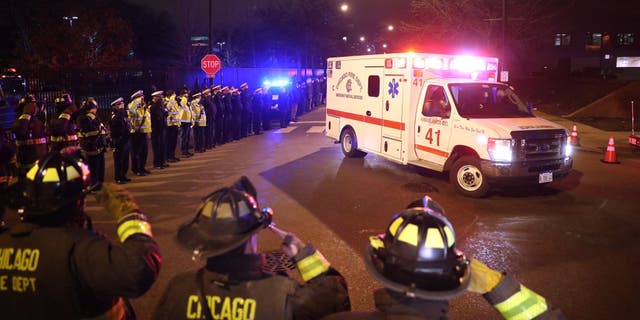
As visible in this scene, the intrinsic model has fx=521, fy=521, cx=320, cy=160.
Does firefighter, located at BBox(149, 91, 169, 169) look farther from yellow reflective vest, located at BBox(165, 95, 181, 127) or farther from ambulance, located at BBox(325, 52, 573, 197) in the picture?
ambulance, located at BBox(325, 52, 573, 197)

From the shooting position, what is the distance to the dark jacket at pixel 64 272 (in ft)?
7.70

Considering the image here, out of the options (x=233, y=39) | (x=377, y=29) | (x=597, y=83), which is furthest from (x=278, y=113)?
(x=377, y=29)

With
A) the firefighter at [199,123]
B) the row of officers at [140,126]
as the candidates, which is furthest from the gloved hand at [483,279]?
the firefighter at [199,123]

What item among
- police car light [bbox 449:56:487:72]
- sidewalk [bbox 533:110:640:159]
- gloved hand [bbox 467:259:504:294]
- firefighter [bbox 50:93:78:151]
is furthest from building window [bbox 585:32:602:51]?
gloved hand [bbox 467:259:504:294]

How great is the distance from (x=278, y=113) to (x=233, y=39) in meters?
36.6

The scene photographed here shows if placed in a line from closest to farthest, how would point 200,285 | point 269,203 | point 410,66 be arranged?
point 200,285 < point 269,203 < point 410,66

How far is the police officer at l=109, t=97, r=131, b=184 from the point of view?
10.3m

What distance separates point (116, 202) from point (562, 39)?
81.0m

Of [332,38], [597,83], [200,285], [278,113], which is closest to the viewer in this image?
[200,285]

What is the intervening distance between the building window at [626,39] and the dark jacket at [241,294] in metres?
83.5

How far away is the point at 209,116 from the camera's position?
49.4ft

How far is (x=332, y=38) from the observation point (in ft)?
167

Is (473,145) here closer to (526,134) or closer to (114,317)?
(526,134)

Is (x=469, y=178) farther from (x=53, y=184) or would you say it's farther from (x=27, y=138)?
(x=53, y=184)
